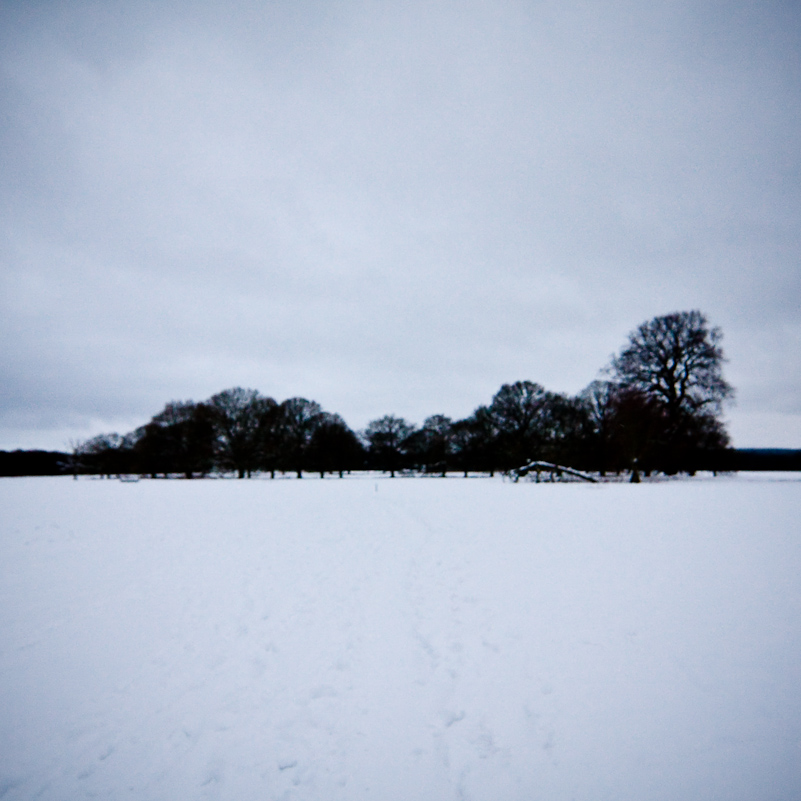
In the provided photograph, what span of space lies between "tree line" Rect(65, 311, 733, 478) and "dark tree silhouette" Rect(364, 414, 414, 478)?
0.66 feet

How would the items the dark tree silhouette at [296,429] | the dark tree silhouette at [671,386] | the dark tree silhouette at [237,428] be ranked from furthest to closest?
the dark tree silhouette at [296,429]
the dark tree silhouette at [237,428]
the dark tree silhouette at [671,386]

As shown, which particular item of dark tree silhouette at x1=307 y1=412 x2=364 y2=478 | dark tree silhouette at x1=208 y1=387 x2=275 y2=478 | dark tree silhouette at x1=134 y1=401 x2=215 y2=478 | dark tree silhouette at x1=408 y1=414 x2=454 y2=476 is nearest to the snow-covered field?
dark tree silhouette at x1=208 y1=387 x2=275 y2=478

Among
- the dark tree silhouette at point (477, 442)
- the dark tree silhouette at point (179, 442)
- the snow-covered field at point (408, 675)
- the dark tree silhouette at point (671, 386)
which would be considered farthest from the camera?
the dark tree silhouette at point (477, 442)

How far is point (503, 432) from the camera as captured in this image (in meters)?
53.9

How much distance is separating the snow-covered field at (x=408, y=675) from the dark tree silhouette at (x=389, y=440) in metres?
65.3

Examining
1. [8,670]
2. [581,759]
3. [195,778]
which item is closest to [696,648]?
[581,759]

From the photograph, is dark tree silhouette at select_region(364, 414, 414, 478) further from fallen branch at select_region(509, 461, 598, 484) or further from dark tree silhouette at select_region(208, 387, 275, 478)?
fallen branch at select_region(509, 461, 598, 484)

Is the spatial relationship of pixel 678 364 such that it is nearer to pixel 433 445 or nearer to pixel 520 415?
pixel 520 415

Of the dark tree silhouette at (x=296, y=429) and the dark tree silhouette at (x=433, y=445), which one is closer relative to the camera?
the dark tree silhouette at (x=296, y=429)

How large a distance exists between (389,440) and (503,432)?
26.6 m

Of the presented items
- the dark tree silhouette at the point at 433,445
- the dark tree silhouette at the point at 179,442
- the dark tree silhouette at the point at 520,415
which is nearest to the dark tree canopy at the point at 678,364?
the dark tree silhouette at the point at 520,415

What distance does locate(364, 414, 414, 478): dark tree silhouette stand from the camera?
74375 mm

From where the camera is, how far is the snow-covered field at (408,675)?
3.29 m

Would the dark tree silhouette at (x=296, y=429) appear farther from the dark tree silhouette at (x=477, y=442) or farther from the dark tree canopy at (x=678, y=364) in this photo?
the dark tree canopy at (x=678, y=364)
